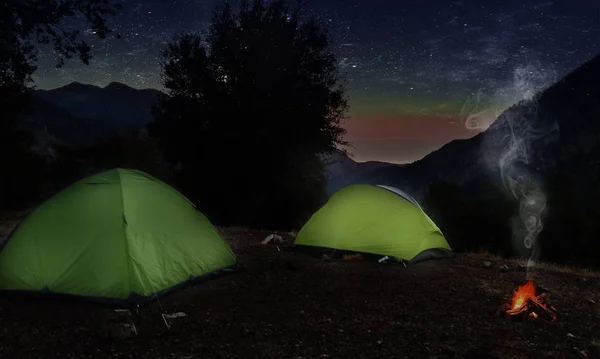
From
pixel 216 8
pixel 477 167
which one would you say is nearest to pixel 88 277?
pixel 216 8

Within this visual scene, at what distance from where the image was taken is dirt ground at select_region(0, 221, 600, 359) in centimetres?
590

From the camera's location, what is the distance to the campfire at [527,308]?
7301 mm

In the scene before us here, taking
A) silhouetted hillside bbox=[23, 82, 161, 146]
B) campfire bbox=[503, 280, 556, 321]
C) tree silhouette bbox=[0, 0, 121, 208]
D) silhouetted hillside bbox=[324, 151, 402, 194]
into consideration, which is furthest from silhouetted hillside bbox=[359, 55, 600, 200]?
silhouetted hillside bbox=[23, 82, 161, 146]

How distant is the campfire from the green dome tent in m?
3.15

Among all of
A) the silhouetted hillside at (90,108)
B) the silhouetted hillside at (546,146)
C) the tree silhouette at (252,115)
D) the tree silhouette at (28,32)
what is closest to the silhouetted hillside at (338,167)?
the tree silhouette at (252,115)

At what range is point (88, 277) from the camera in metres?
7.54

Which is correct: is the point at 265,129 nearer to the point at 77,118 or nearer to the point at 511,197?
the point at 511,197

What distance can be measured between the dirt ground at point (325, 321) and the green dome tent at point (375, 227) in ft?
3.26

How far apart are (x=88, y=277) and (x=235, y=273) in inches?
112

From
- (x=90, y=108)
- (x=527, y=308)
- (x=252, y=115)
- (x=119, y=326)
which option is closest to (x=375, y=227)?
(x=527, y=308)

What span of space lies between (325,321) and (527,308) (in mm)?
3122

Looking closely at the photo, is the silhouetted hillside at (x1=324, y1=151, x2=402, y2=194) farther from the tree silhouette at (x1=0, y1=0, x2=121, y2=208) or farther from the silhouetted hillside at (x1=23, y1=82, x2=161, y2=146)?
the silhouetted hillside at (x1=23, y1=82, x2=161, y2=146)

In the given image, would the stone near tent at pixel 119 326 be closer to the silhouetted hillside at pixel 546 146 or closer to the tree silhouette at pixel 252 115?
the tree silhouette at pixel 252 115

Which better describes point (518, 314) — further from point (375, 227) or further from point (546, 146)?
point (546, 146)
